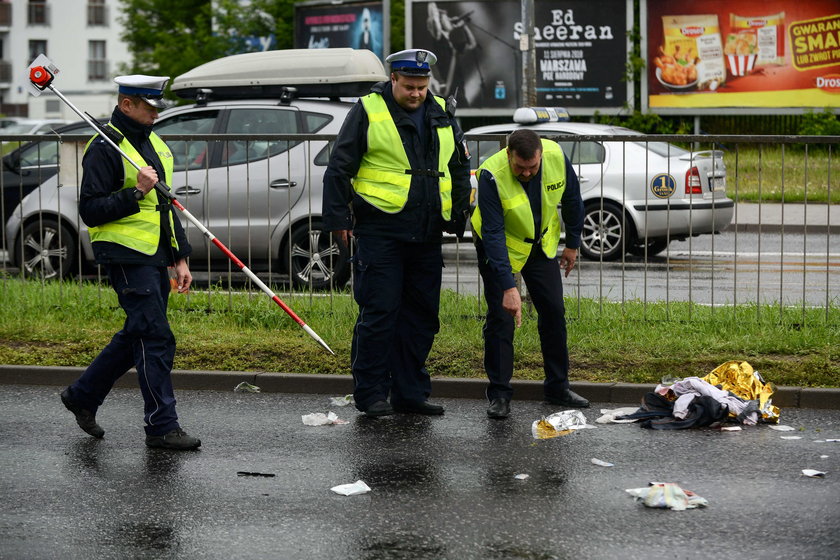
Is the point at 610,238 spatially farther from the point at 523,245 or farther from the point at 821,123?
the point at 821,123

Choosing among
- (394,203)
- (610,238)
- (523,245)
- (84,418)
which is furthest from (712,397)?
(84,418)

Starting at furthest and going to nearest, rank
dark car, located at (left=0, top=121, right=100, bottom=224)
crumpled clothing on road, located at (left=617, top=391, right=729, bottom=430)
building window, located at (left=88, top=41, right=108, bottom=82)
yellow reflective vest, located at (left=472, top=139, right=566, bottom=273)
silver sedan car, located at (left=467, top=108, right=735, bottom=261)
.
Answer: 1. building window, located at (left=88, top=41, right=108, bottom=82)
2. dark car, located at (left=0, top=121, right=100, bottom=224)
3. silver sedan car, located at (left=467, top=108, right=735, bottom=261)
4. yellow reflective vest, located at (left=472, top=139, right=566, bottom=273)
5. crumpled clothing on road, located at (left=617, top=391, right=729, bottom=430)

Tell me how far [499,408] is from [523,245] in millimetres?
882

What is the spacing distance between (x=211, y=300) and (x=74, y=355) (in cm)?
143

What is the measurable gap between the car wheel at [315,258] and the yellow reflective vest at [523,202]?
2591 millimetres

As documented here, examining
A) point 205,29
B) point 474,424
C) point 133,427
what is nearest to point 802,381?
point 474,424

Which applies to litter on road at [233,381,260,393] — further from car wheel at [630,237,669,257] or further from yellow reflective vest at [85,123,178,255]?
car wheel at [630,237,669,257]

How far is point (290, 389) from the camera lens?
802 centimetres

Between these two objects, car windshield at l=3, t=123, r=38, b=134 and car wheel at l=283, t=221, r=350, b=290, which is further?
car windshield at l=3, t=123, r=38, b=134

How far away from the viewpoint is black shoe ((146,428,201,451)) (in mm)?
6391

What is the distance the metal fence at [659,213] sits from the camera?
890cm

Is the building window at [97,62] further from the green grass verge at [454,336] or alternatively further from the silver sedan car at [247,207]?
the green grass verge at [454,336]

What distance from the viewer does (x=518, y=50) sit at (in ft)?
91.4

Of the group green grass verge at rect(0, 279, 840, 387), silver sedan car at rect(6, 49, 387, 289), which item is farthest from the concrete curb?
silver sedan car at rect(6, 49, 387, 289)
